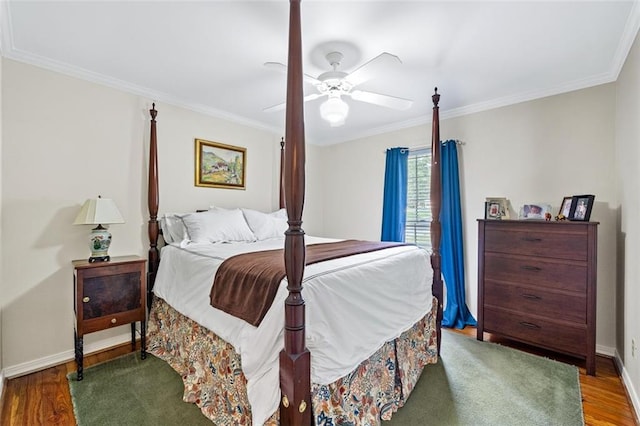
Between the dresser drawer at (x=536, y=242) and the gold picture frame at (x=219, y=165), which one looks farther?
the gold picture frame at (x=219, y=165)

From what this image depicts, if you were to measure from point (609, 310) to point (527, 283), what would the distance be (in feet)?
2.36

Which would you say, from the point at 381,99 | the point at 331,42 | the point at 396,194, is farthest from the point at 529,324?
the point at 331,42

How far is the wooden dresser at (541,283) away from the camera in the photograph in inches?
92.5

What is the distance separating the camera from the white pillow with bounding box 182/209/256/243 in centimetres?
277

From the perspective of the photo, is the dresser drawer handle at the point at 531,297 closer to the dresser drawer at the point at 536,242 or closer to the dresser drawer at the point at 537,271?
the dresser drawer at the point at 537,271

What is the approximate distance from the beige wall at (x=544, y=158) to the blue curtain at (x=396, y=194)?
0.67ft

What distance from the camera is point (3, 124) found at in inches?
86.8

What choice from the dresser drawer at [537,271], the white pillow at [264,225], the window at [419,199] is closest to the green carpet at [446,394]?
the dresser drawer at [537,271]

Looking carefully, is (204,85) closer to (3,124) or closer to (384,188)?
(3,124)

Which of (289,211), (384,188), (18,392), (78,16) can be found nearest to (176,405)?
(18,392)

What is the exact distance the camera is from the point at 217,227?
288 cm

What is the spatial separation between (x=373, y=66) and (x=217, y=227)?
1.95 m

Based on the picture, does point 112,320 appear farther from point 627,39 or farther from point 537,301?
point 627,39

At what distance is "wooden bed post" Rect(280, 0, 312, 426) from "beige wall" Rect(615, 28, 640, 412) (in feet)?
6.83
